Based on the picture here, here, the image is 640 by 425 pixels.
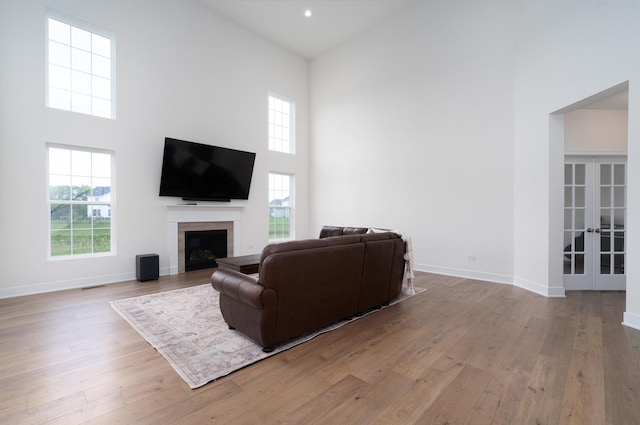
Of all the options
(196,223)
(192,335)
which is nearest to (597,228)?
(192,335)

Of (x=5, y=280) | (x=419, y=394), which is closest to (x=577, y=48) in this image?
(x=419, y=394)

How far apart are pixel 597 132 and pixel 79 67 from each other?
317 inches

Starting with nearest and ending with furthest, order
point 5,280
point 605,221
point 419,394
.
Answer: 1. point 419,394
2. point 5,280
3. point 605,221

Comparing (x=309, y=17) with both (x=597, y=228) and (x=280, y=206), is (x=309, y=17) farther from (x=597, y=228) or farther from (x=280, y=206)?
(x=597, y=228)

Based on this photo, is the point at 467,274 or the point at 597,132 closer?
the point at 597,132

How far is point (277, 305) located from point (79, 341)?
1.91 m

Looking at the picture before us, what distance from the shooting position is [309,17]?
6.27 metres

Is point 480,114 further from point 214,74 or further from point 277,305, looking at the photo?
point 214,74

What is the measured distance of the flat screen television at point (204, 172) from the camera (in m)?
5.34

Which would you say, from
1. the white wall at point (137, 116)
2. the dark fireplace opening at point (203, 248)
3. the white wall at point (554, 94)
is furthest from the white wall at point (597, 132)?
the dark fireplace opening at point (203, 248)

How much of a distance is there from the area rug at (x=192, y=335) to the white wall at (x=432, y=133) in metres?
2.10

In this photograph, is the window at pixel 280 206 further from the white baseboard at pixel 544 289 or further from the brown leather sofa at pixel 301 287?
the white baseboard at pixel 544 289

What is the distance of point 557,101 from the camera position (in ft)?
13.0

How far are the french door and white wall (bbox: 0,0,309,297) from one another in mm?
5765
